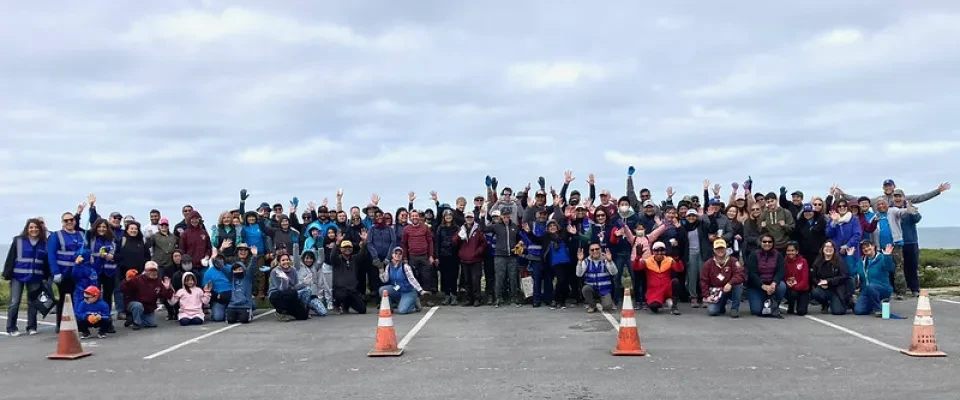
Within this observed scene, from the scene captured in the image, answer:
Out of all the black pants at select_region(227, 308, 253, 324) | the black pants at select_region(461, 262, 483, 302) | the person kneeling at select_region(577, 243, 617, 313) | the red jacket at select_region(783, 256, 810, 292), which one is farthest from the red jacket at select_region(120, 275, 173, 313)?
the red jacket at select_region(783, 256, 810, 292)

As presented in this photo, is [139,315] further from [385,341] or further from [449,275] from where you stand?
[449,275]

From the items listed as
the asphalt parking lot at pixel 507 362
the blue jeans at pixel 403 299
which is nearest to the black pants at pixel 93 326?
the asphalt parking lot at pixel 507 362

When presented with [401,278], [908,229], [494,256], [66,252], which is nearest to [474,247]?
[494,256]

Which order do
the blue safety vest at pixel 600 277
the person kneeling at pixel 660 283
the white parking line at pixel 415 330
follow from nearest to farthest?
1. the white parking line at pixel 415 330
2. the person kneeling at pixel 660 283
3. the blue safety vest at pixel 600 277

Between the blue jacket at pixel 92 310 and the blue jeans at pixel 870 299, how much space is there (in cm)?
1261

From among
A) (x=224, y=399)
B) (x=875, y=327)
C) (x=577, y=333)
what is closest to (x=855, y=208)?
(x=875, y=327)

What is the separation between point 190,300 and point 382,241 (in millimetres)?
3867

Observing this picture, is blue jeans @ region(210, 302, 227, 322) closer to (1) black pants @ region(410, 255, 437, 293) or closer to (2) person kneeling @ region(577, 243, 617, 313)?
(1) black pants @ region(410, 255, 437, 293)

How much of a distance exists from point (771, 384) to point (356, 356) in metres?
4.99

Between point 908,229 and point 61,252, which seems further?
point 908,229

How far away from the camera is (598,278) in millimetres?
14828

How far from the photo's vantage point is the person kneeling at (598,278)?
14.7 m

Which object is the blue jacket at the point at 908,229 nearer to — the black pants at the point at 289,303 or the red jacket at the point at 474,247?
the red jacket at the point at 474,247

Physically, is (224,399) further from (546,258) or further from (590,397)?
(546,258)
